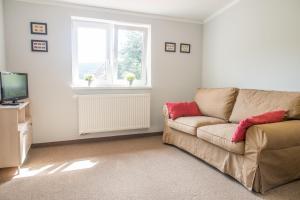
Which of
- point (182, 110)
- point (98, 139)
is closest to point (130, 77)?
point (182, 110)

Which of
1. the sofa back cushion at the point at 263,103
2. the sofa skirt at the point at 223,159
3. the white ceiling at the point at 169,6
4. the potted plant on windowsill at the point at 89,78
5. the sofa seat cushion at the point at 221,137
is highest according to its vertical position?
the white ceiling at the point at 169,6

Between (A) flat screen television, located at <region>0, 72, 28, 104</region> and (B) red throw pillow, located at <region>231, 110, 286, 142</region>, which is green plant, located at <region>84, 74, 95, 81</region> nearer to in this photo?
(A) flat screen television, located at <region>0, 72, 28, 104</region>

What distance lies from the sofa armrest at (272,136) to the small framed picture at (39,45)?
2876 mm

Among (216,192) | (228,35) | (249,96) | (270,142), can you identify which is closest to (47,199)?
(216,192)

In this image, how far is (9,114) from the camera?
2.19 metres

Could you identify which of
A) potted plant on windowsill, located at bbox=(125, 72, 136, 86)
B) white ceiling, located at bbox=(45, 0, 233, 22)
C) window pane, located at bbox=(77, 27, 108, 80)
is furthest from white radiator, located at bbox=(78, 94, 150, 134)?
white ceiling, located at bbox=(45, 0, 233, 22)

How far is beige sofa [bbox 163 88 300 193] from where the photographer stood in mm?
1947

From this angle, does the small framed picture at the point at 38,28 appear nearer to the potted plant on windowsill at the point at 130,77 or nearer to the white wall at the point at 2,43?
the white wall at the point at 2,43

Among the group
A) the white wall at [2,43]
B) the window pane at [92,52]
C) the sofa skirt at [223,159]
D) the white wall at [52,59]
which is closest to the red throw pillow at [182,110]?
the sofa skirt at [223,159]

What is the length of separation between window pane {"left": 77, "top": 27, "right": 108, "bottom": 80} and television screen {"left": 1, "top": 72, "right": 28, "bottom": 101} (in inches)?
34.4

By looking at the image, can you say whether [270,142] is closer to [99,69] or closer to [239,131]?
[239,131]

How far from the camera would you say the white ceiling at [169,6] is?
3.21 metres

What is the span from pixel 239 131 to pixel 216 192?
60 cm

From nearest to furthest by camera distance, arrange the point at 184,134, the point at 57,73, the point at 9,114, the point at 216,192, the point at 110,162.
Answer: the point at 216,192
the point at 9,114
the point at 110,162
the point at 184,134
the point at 57,73
